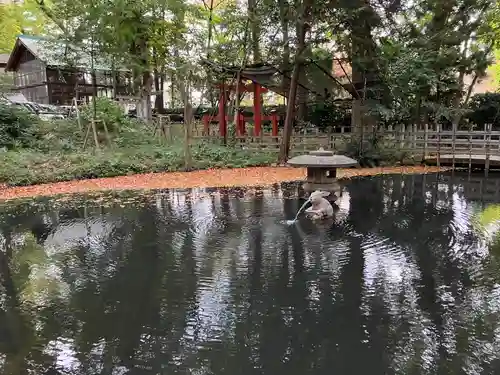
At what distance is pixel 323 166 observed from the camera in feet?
33.8

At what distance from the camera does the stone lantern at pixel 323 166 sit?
10.3 metres

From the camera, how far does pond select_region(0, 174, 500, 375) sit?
4023mm

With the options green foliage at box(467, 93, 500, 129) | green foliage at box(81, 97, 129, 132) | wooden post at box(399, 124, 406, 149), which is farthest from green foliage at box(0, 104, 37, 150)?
green foliage at box(467, 93, 500, 129)

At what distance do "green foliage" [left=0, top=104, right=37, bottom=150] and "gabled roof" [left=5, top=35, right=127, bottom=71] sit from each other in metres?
4.06

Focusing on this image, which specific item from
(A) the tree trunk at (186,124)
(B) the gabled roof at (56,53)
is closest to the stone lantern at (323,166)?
(A) the tree trunk at (186,124)

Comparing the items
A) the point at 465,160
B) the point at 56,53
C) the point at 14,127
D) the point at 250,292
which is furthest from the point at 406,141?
the point at 56,53

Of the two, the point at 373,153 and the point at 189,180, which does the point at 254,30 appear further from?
the point at 189,180

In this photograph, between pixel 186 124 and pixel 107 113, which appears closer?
pixel 186 124

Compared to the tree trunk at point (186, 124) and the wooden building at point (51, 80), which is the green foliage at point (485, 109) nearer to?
the tree trunk at point (186, 124)

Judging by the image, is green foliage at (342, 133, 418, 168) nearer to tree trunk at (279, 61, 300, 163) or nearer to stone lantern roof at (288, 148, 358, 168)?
tree trunk at (279, 61, 300, 163)

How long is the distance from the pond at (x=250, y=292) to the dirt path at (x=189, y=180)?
364 cm

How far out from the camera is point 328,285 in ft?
18.7

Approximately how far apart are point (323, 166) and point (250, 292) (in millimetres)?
5412

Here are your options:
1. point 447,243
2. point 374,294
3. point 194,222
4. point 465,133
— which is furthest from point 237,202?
point 465,133
